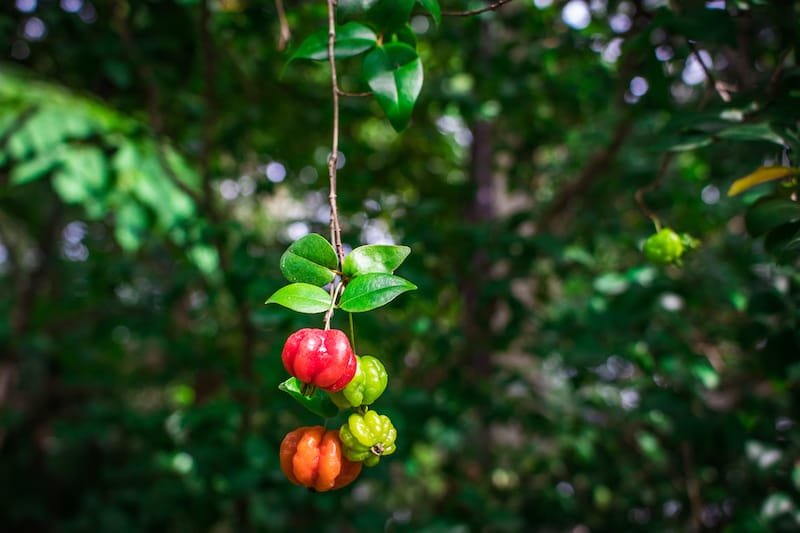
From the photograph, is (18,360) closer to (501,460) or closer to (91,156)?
(91,156)

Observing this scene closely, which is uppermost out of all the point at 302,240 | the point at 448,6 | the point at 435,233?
the point at 302,240

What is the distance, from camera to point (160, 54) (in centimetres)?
238

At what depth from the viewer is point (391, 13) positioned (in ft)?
2.81

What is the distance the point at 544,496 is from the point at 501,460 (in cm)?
53

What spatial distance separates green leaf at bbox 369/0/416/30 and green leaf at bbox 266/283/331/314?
428mm

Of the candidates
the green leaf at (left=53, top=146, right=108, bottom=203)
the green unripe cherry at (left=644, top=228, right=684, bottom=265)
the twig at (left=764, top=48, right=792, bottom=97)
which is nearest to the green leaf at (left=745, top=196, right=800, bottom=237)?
the green unripe cherry at (left=644, top=228, right=684, bottom=265)

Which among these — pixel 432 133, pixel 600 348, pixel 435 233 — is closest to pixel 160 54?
pixel 432 133

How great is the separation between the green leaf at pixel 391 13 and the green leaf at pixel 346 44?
2 centimetres

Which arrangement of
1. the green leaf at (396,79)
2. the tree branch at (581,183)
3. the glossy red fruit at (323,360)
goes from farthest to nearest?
1. the tree branch at (581,183)
2. the green leaf at (396,79)
3. the glossy red fruit at (323,360)

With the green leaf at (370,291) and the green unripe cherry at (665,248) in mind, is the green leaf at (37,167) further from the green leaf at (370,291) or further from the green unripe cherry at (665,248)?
the green unripe cherry at (665,248)

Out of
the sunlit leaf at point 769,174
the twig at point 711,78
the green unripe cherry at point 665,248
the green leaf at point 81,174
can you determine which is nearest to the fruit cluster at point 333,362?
the green unripe cherry at point 665,248

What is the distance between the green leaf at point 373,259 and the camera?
718 millimetres

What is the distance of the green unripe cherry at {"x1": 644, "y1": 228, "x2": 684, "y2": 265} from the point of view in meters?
1.04

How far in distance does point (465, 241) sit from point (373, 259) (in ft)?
4.74
